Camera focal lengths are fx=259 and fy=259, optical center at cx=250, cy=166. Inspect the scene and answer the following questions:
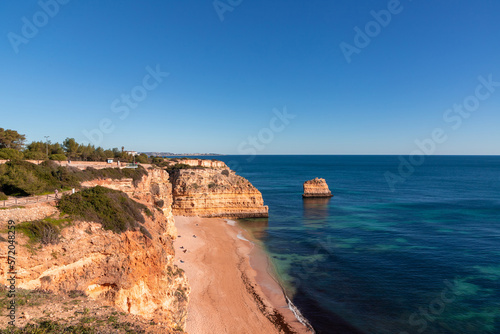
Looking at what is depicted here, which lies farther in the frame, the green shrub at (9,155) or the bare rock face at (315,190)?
the bare rock face at (315,190)

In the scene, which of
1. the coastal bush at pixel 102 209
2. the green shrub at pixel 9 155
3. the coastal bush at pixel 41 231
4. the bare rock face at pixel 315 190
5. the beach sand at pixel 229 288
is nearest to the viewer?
the coastal bush at pixel 41 231

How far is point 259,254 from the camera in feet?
115

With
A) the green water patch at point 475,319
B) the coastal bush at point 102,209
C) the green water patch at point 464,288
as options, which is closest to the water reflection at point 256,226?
the green water patch at point 464,288

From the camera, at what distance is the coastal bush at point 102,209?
45.9 feet

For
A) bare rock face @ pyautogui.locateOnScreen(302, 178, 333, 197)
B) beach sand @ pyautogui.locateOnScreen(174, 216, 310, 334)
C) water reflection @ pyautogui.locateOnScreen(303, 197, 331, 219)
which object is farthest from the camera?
bare rock face @ pyautogui.locateOnScreen(302, 178, 333, 197)

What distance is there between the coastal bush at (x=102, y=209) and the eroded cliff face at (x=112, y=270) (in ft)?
1.63

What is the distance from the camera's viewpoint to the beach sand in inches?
797

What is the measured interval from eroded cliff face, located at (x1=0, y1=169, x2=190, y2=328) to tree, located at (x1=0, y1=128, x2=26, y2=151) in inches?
1250

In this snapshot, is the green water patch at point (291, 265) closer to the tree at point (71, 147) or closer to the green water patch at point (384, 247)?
the green water patch at point (384, 247)

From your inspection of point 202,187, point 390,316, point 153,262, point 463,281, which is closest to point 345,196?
point 202,187

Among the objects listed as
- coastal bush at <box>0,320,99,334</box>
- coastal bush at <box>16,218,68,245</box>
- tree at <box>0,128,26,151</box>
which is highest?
tree at <box>0,128,26,151</box>

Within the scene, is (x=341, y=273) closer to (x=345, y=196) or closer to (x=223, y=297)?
(x=223, y=297)

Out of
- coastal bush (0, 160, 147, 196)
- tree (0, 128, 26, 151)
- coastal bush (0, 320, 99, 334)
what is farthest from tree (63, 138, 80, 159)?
coastal bush (0, 320, 99, 334)

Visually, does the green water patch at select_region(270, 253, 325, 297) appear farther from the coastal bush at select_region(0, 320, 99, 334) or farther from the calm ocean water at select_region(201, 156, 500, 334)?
the coastal bush at select_region(0, 320, 99, 334)
